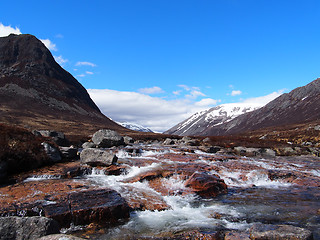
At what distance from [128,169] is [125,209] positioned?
728 centimetres

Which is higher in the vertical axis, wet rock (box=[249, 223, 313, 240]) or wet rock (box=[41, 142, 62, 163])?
wet rock (box=[41, 142, 62, 163])

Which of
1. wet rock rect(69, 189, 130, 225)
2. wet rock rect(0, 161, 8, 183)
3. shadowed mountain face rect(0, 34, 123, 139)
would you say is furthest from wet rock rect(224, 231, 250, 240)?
shadowed mountain face rect(0, 34, 123, 139)

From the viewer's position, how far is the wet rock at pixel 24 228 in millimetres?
6746

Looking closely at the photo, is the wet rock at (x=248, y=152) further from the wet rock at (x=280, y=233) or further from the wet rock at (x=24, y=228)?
the wet rock at (x=24, y=228)

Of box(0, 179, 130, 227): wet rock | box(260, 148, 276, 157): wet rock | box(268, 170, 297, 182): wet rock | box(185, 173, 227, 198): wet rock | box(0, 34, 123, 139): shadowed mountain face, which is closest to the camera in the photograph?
box(0, 179, 130, 227): wet rock

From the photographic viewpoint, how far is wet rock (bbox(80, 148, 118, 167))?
17.3 meters

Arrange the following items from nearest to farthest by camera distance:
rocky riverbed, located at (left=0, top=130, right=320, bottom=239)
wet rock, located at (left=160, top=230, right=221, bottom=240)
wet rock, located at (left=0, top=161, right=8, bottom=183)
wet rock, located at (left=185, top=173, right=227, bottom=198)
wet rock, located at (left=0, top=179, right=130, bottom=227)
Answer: wet rock, located at (left=160, top=230, right=221, bottom=240), rocky riverbed, located at (left=0, top=130, right=320, bottom=239), wet rock, located at (left=0, top=179, right=130, bottom=227), wet rock, located at (left=0, top=161, right=8, bottom=183), wet rock, located at (left=185, top=173, right=227, bottom=198)

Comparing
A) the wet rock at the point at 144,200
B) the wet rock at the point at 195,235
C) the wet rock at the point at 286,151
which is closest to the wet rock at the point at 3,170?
the wet rock at the point at 144,200

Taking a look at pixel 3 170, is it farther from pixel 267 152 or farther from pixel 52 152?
pixel 267 152

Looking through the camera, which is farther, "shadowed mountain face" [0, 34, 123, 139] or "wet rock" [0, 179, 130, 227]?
"shadowed mountain face" [0, 34, 123, 139]

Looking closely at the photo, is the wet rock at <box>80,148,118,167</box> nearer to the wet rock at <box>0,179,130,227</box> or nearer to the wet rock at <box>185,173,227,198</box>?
the wet rock at <box>0,179,130,227</box>

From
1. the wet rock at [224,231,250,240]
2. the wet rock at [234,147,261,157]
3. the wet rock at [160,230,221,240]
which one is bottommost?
the wet rock at [160,230,221,240]

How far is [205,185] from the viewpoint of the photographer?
45.6ft

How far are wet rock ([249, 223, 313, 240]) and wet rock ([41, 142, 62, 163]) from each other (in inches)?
646
